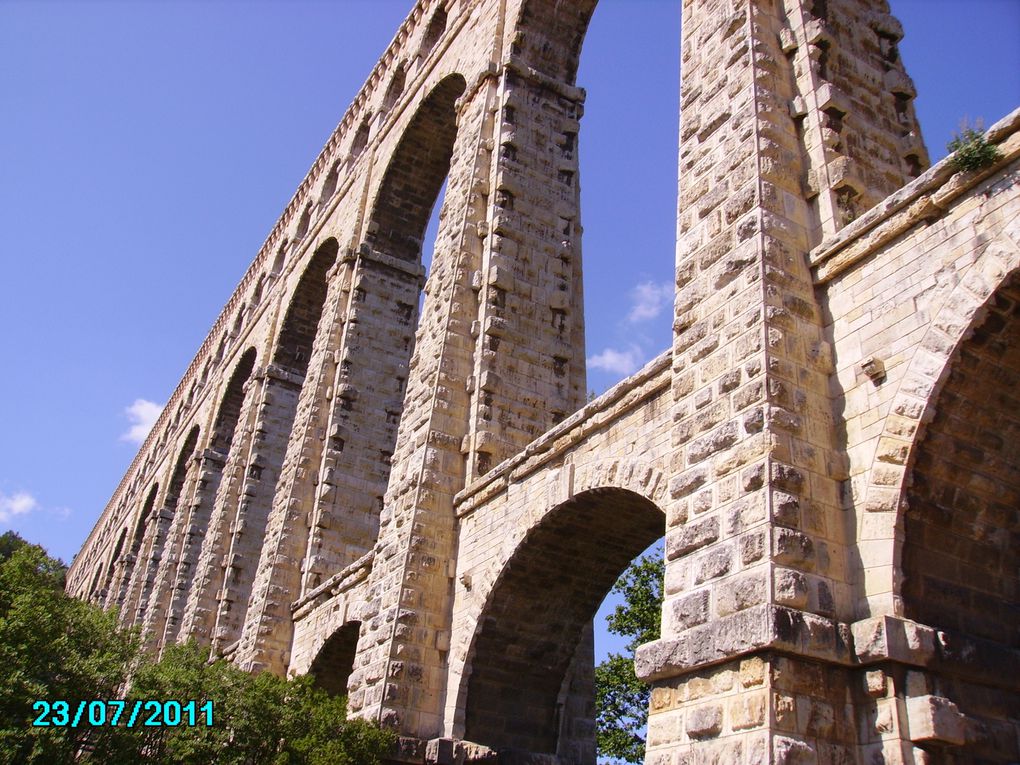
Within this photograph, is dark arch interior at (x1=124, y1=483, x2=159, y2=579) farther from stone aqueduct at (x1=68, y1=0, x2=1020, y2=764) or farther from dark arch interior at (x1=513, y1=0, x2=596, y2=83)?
dark arch interior at (x1=513, y1=0, x2=596, y2=83)

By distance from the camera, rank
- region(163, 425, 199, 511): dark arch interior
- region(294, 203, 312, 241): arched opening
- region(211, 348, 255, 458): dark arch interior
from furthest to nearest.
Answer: region(163, 425, 199, 511): dark arch interior, region(211, 348, 255, 458): dark arch interior, region(294, 203, 312, 241): arched opening

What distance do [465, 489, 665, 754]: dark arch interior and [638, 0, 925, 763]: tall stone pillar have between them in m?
2.77

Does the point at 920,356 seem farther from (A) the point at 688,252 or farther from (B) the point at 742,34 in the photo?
(B) the point at 742,34

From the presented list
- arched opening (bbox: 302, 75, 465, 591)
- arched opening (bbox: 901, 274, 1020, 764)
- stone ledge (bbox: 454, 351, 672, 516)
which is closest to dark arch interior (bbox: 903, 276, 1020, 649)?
arched opening (bbox: 901, 274, 1020, 764)

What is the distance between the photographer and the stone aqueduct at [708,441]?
563 centimetres

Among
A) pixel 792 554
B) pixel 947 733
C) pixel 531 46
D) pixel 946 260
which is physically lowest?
pixel 947 733

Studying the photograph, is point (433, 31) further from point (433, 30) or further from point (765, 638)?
point (765, 638)

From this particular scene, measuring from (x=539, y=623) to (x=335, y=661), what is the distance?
492cm

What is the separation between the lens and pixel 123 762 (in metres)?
9.26

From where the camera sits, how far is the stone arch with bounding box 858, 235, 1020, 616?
5594mm

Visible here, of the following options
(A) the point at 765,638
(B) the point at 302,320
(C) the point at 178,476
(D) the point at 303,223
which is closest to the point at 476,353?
(A) the point at 765,638

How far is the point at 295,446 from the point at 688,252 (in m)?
11.6

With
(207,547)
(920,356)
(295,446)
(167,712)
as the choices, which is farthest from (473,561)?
(207,547)

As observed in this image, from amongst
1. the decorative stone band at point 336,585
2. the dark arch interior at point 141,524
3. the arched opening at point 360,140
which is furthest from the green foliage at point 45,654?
the dark arch interior at point 141,524
